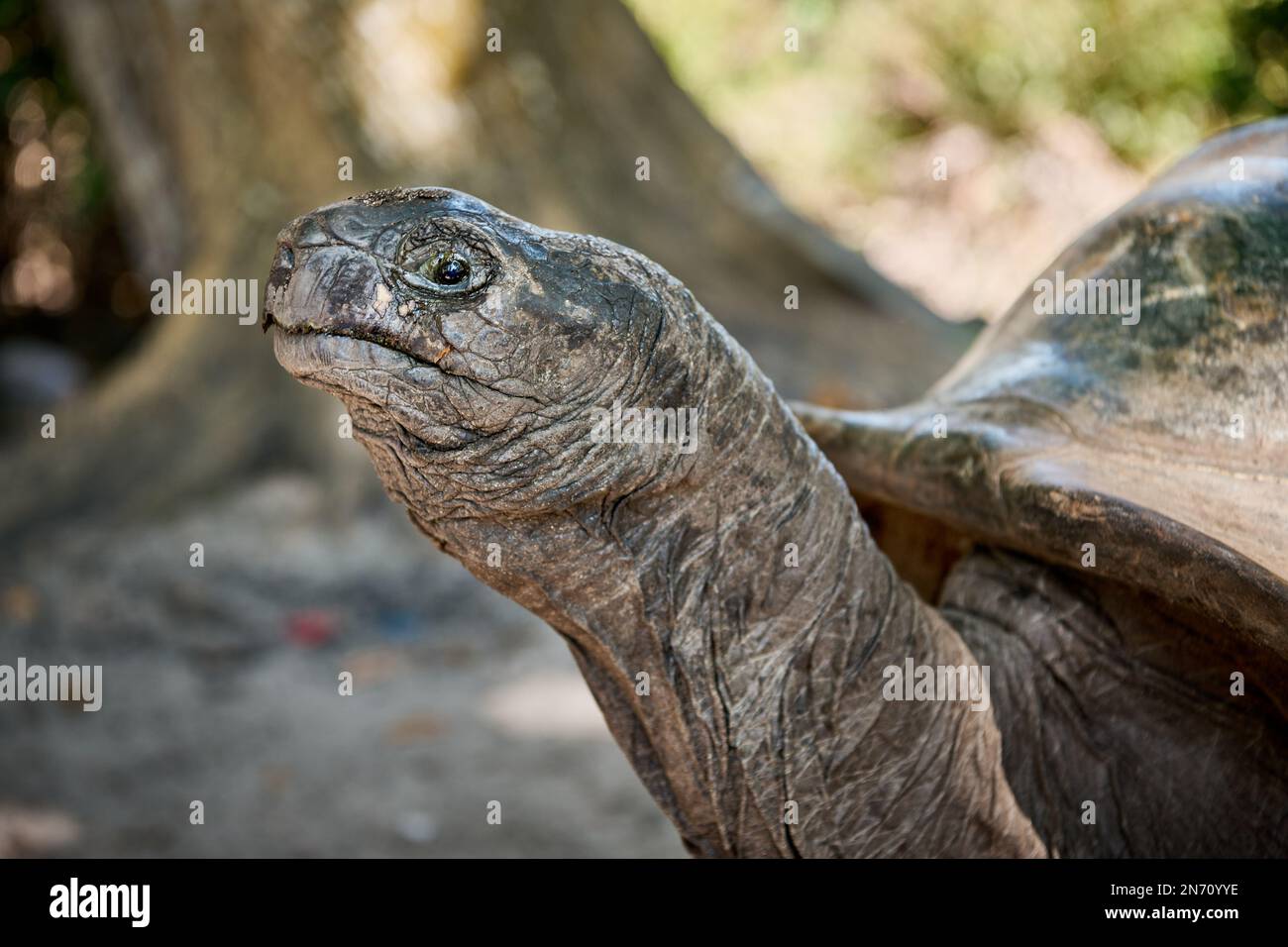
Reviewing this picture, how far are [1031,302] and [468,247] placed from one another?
1.31 meters

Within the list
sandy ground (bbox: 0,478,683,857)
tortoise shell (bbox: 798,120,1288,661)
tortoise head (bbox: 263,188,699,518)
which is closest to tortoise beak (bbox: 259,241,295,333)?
tortoise head (bbox: 263,188,699,518)

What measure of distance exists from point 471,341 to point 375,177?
4.34 meters

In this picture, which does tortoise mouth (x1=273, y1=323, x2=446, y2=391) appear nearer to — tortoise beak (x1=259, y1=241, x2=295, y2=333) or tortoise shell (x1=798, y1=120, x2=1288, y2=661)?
tortoise beak (x1=259, y1=241, x2=295, y2=333)

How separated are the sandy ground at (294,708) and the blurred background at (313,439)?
0.04 feet

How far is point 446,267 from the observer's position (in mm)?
1271

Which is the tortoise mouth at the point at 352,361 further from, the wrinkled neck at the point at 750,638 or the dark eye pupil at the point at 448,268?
the wrinkled neck at the point at 750,638

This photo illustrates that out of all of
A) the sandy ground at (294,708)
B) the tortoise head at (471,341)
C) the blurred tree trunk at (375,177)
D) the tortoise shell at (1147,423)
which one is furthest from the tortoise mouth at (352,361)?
the blurred tree trunk at (375,177)

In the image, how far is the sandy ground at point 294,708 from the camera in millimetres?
3367

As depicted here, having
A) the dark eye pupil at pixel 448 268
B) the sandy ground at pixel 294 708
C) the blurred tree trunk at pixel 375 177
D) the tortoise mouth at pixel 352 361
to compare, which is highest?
the blurred tree trunk at pixel 375 177

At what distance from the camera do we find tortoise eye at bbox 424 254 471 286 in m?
1.27

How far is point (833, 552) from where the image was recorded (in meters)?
1.53

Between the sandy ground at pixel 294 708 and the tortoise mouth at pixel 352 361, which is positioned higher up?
the tortoise mouth at pixel 352 361

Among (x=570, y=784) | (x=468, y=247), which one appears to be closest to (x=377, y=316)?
(x=468, y=247)
